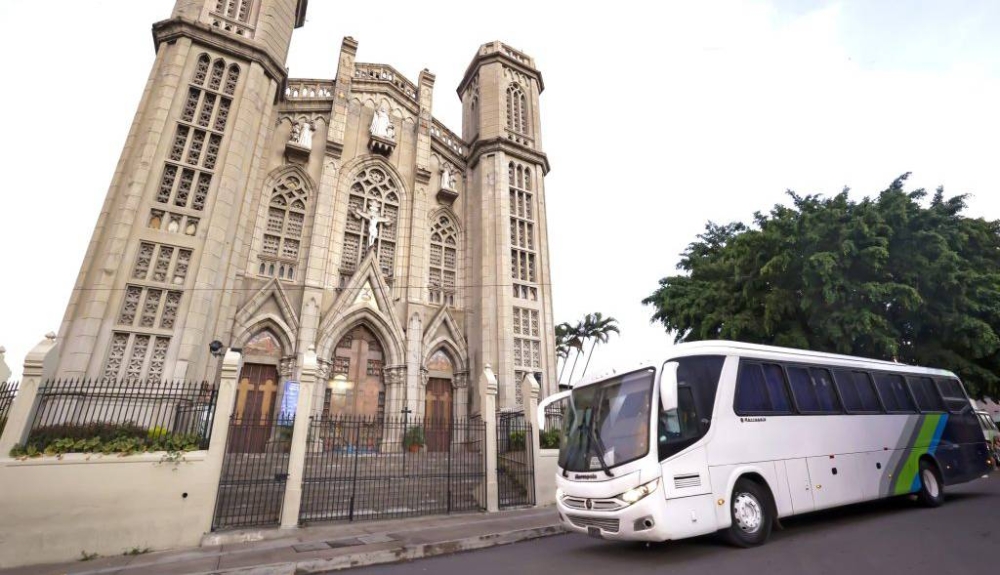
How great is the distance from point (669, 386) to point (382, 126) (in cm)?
1892

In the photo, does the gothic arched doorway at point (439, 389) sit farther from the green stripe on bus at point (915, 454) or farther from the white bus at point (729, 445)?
the green stripe on bus at point (915, 454)

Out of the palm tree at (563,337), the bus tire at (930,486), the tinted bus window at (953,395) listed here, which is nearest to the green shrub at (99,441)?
the bus tire at (930,486)

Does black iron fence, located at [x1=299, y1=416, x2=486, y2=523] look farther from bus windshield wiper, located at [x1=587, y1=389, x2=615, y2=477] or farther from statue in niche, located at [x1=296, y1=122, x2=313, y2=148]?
statue in niche, located at [x1=296, y1=122, x2=313, y2=148]

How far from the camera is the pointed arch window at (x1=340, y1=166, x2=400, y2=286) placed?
18781 mm

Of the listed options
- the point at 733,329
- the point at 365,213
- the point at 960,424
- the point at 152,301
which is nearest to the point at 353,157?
the point at 365,213

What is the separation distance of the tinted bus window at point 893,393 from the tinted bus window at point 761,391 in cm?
331

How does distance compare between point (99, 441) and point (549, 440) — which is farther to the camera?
point (549, 440)

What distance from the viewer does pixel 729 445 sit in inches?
250

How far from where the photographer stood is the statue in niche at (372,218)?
19.0 meters

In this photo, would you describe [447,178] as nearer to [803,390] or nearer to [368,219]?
[368,219]

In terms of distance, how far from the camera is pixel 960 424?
10.3 meters

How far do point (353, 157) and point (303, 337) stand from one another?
8.50 metres

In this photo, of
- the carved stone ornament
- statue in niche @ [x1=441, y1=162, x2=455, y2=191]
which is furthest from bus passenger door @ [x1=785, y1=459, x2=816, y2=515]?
the carved stone ornament

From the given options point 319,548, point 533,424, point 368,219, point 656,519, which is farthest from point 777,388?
point 368,219
